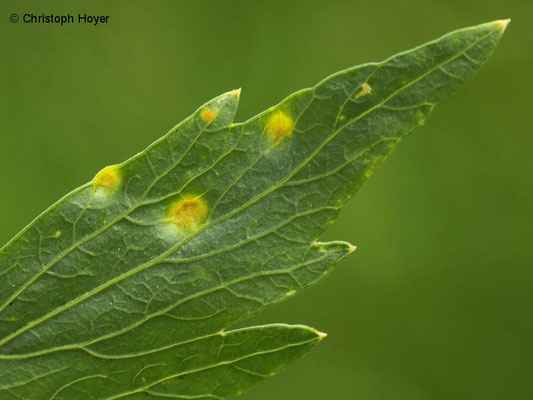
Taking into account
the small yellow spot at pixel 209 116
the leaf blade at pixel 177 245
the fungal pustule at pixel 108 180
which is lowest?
the leaf blade at pixel 177 245

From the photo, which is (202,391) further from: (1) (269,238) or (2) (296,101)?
(2) (296,101)

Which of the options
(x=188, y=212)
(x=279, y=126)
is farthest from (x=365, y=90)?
(x=188, y=212)

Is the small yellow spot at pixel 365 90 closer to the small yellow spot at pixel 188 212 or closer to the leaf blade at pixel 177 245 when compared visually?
the leaf blade at pixel 177 245

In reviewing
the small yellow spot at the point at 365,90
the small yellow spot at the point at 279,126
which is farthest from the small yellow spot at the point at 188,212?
the small yellow spot at the point at 365,90

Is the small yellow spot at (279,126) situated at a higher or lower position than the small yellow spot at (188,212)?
higher

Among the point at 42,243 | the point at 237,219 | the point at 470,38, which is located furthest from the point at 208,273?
the point at 470,38
